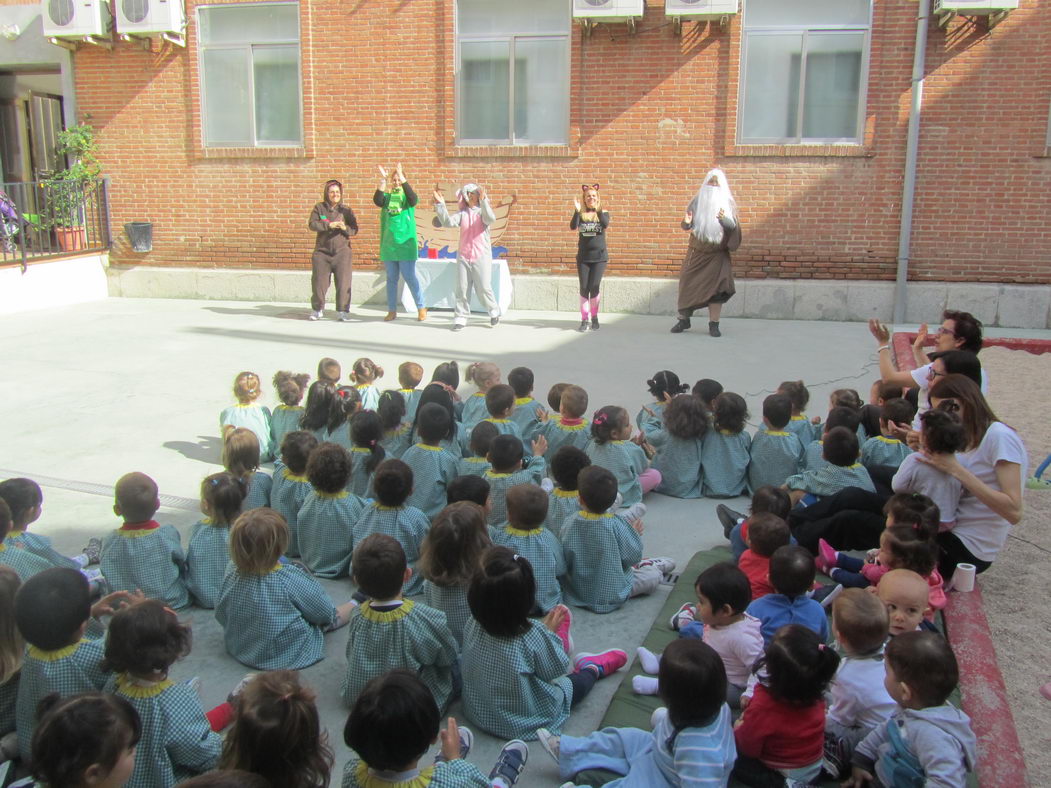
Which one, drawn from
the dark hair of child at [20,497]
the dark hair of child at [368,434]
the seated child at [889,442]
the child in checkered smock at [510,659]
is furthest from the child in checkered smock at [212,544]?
the seated child at [889,442]

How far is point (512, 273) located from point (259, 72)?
4557 mm

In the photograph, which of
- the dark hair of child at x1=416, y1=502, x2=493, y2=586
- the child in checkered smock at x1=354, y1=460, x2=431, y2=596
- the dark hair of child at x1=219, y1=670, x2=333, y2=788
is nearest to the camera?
the dark hair of child at x1=219, y1=670, x2=333, y2=788

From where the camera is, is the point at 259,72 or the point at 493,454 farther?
the point at 259,72

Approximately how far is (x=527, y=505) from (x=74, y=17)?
39.6ft

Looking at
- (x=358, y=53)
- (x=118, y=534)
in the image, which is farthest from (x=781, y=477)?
(x=358, y=53)

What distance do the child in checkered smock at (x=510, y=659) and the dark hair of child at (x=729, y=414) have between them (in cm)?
257

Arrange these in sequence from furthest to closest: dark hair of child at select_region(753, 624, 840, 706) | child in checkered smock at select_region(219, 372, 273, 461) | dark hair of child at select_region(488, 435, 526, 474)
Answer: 1. child in checkered smock at select_region(219, 372, 273, 461)
2. dark hair of child at select_region(488, 435, 526, 474)
3. dark hair of child at select_region(753, 624, 840, 706)

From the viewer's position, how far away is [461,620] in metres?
3.73

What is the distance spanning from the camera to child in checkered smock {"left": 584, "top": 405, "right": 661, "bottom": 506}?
530cm

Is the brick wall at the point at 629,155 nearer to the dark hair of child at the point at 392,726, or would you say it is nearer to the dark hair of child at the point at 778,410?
the dark hair of child at the point at 778,410

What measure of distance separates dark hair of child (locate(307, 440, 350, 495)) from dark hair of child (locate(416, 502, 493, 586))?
95 centimetres

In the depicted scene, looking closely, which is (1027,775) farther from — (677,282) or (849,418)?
(677,282)

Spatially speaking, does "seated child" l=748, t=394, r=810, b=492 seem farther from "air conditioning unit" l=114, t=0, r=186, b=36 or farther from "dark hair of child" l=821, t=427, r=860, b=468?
"air conditioning unit" l=114, t=0, r=186, b=36

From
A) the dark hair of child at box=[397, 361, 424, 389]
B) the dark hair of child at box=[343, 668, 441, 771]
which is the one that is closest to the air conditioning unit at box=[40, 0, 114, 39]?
the dark hair of child at box=[397, 361, 424, 389]
